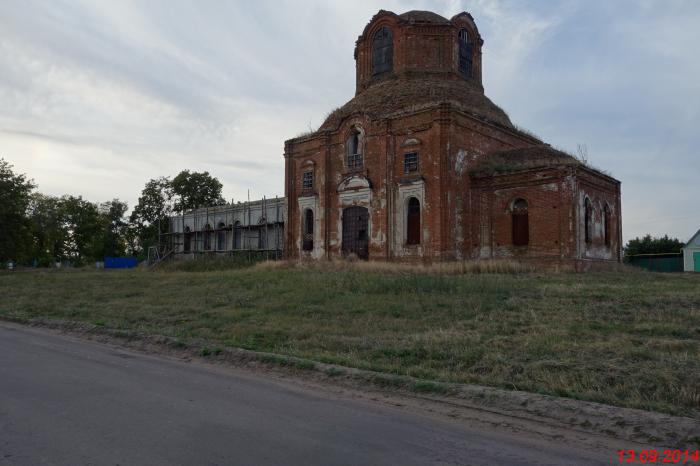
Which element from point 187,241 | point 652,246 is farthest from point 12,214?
point 652,246

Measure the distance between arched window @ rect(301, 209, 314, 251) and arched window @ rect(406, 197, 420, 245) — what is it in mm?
6353

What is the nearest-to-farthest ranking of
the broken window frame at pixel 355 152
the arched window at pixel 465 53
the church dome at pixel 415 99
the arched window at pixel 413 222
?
the arched window at pixel 413 222
the church dome at pixel 415 99
the broken window frame at pixel 355 152
the arched window at pixel 465 53

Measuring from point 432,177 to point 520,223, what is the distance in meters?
4.53

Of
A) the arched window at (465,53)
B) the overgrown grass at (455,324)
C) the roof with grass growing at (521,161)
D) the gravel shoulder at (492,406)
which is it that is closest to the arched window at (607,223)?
the roof with grass growing at (521,161)

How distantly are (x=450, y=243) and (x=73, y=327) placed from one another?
16.3 m

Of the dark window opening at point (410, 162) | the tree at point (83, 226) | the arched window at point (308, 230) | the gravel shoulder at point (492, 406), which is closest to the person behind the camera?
the gravel shoulder at point (492, 406)

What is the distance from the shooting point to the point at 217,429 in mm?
5191

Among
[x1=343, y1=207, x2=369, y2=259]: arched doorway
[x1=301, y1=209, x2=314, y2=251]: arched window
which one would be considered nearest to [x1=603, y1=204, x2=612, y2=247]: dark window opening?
[x1=343, y1=207, x2=369, y2=259]: arched doorway

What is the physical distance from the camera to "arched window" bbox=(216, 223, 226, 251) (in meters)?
45.0

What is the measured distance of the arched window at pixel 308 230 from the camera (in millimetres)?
30770

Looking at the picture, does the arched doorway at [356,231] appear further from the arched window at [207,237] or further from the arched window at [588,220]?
the arched window at [207,237]

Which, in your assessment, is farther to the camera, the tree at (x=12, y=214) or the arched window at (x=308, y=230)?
the tree at (x=12, y=214)

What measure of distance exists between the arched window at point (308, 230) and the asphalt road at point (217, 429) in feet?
75.1

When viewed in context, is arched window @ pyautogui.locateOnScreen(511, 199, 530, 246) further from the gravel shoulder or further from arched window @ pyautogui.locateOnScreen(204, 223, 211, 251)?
arched window @ pyautogui.locateOnScreen(204, 223, 211, 251)
